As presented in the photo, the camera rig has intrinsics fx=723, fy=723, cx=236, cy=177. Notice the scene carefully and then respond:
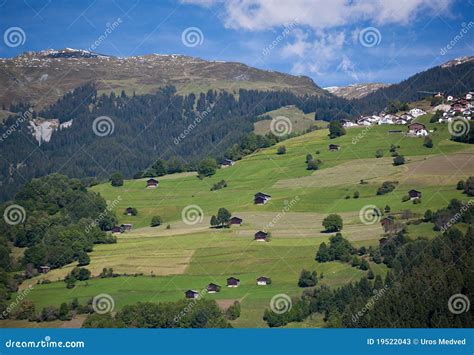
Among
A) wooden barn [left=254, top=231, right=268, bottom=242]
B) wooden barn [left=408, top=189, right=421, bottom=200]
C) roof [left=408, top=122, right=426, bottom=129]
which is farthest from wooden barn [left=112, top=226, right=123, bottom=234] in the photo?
roof [left=408, top=122, right=426, bottom=129]

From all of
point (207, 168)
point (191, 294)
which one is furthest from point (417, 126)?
point (191, 294)

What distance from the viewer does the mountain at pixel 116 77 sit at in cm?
15612

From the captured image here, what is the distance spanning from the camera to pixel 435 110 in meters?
82.4

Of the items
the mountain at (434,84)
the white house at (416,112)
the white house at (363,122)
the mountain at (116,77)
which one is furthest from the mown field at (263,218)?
the mountain at (116,77)

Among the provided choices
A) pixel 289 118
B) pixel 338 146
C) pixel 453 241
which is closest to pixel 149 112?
pixel 289 118

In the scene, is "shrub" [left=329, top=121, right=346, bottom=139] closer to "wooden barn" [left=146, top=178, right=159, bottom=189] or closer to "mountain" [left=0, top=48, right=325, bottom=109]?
"wooden barn" [left=146, top=178, right=159, bottom=189]

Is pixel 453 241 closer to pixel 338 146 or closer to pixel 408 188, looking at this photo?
pixel 408 188

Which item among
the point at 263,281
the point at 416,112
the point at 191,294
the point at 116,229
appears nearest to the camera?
the point at 191,294

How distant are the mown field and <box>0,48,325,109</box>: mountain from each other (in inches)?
3450

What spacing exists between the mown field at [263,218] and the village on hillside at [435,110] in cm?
183

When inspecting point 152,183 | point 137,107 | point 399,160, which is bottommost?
point 152,183

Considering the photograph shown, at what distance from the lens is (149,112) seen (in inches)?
5684

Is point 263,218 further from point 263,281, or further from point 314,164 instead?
point 314,164

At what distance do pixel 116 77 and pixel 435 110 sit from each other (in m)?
103
